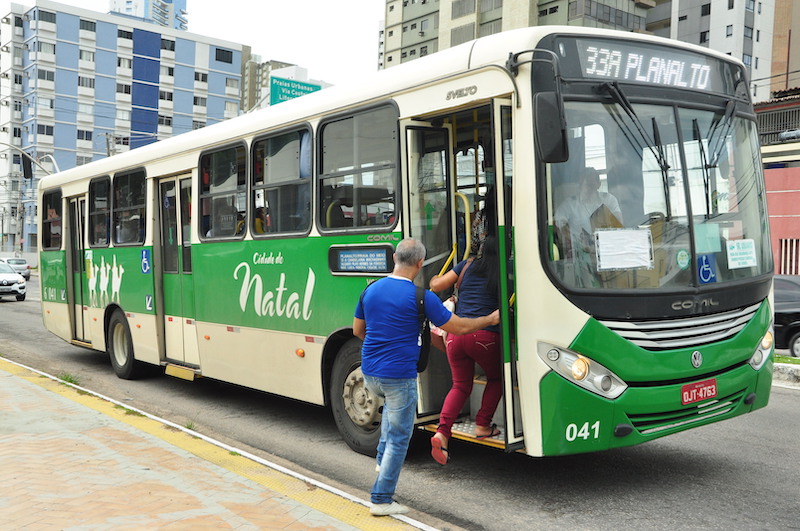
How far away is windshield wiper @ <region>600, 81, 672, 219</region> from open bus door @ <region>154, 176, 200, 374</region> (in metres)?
5.69

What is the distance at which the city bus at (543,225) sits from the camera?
5.24 m

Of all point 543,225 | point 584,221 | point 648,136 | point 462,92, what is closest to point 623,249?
point 584,221

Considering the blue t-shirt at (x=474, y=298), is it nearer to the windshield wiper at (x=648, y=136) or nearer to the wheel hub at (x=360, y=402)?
the wheel hub at (x=360, y=402)

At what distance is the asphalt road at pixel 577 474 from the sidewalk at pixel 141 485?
0.51 metres

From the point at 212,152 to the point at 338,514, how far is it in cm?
510

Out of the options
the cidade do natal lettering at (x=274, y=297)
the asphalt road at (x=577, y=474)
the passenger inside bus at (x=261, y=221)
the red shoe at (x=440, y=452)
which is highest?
the passenger inside bus at (x=261, y=221)

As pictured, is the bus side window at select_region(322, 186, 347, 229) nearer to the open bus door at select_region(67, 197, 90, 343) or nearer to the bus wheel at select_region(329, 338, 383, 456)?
the bus wheel at select_region(329, 338, 383, 456)

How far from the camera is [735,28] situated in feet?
181

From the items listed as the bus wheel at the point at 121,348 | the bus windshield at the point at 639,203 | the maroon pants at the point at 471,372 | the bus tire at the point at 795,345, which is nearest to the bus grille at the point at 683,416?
the bus windshield at the point at 639,203

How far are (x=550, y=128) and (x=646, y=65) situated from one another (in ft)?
3.91

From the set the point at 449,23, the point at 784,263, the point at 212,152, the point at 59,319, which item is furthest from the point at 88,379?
the point at 449,23

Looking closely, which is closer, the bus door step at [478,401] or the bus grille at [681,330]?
the bus grille at [681,330]

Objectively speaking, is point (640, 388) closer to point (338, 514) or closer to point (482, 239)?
point (482, 239)

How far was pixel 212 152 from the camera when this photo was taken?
8867mm
